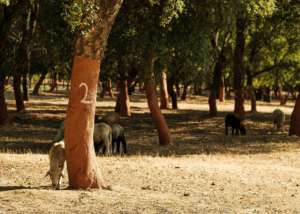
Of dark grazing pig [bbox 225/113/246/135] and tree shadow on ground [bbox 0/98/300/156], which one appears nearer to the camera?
tree shadow on ground [bbox 0/98/300/156]

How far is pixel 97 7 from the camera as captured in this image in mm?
11461

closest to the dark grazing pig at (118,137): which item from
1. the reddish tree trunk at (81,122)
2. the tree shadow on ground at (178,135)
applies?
the tree shadow on ground at (178,135)

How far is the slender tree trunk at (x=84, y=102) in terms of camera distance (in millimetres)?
11852

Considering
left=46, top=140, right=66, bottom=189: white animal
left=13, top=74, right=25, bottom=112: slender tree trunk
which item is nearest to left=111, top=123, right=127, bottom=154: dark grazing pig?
left=46, top=140, right=66, bottom=189: white animal

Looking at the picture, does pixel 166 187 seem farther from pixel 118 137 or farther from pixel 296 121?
pixel 296 121

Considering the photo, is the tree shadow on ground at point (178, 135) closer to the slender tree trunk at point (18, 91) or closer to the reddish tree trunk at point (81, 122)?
the slender tree trunk at point (18, 91)

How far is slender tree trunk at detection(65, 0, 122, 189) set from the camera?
38.9ft

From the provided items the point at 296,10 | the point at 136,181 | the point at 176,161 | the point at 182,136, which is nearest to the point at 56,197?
the point at 136,181

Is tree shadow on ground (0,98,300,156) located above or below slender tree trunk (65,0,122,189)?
below

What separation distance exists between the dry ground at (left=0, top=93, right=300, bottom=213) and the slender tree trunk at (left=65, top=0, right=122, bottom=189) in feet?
1.47

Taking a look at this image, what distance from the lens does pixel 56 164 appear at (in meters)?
12.3

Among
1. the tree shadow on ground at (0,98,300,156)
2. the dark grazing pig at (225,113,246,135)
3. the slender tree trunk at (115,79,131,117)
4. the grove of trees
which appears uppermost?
the grove of trees

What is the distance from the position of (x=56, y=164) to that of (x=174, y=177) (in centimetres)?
357

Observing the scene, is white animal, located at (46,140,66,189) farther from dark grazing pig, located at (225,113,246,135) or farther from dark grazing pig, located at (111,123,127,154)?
dark grazing pig, located at (225,113,246,135)
